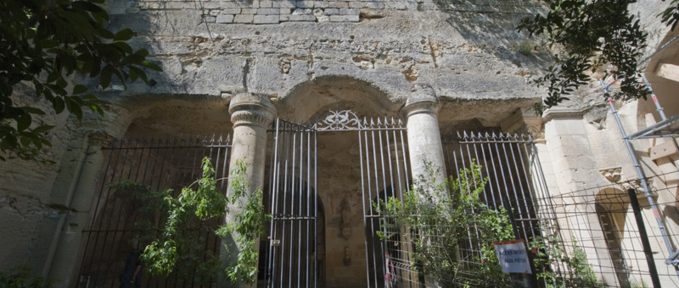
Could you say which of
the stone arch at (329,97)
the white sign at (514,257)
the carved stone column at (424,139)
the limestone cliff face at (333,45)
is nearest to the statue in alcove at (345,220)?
the stone arch at (329,97)

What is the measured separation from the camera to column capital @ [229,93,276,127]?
4727 millimetres

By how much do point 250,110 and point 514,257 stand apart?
11.6 ft

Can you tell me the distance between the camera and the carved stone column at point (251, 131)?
4.46 m

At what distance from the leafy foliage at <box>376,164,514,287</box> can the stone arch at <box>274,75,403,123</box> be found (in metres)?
1.81

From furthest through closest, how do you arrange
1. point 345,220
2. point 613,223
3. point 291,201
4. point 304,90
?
1. point 345,220
2. point 304,90
3. point 613,223
4. point 291,201

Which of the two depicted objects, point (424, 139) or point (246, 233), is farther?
point (424, 139)

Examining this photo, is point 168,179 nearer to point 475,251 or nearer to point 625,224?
point 475,251

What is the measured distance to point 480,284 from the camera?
352cm

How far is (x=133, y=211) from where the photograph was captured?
5.98 meters

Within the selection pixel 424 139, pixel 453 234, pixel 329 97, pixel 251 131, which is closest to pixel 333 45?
pixel 329 97

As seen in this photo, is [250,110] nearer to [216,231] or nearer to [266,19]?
[216,231]

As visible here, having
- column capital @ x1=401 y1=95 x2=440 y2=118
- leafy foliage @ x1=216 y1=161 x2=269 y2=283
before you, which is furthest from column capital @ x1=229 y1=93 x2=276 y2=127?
column capital @ x1=401 y1=95 x2=440 y2=118

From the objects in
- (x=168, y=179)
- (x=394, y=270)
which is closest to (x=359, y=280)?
(x=394, y=270)

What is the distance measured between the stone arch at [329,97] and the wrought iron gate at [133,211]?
1.08 meters
